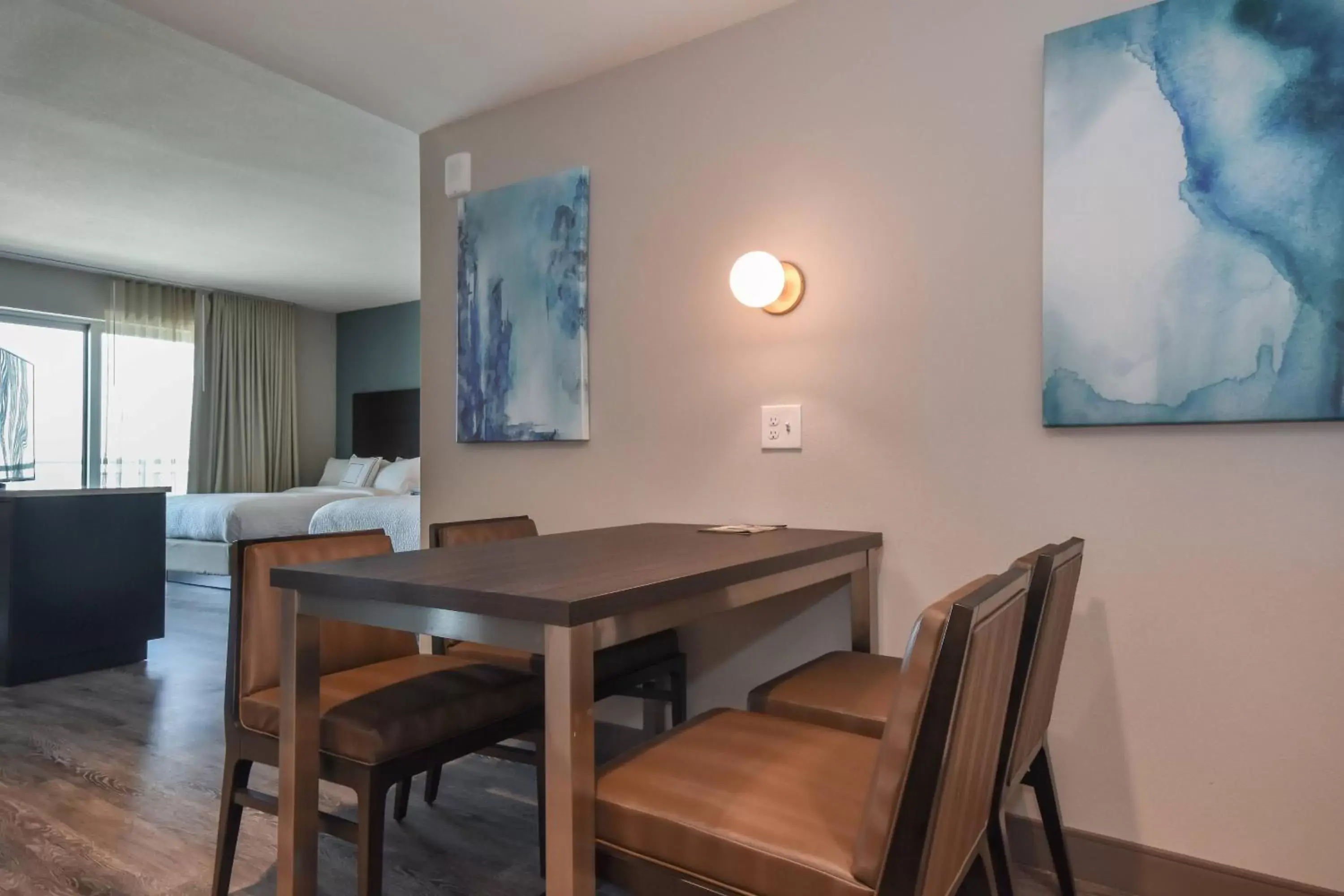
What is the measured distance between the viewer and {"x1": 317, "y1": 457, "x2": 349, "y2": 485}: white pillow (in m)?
7.60

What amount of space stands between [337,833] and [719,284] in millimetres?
1660

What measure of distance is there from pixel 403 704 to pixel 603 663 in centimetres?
59

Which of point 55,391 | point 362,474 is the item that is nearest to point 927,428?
point 362,474

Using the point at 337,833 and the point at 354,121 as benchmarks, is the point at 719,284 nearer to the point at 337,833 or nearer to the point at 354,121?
the point at 337,833

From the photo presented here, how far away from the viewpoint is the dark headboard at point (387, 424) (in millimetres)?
7473

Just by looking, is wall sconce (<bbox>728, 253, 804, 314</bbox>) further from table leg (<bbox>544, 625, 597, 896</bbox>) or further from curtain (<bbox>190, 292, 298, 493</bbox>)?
curtain (<bbox>190, 292, 298, 493</bbox>)

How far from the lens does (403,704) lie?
1.55m

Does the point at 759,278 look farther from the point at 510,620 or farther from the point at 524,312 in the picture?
the point at 510,620

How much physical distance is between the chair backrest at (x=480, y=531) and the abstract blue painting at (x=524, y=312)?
0.41m

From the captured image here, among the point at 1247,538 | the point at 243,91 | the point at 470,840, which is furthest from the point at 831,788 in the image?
the point at 243,91

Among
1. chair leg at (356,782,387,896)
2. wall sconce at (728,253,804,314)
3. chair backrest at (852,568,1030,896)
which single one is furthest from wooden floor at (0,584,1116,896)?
wall sconce at (728,253,804,314)

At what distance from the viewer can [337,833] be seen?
1.49m

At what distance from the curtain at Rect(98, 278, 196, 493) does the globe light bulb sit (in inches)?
242

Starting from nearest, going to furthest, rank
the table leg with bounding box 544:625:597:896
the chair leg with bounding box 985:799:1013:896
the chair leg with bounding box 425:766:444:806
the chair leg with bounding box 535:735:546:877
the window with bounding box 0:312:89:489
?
the table leg with bounding box 544:625:597:896
the chair leg with bounding box 985:799:1013:896
the chair leg with bounding box 535:735:546:877
the chair leg with bounding box 425:766:444:806
the window with bounding box 0:312:89:489
